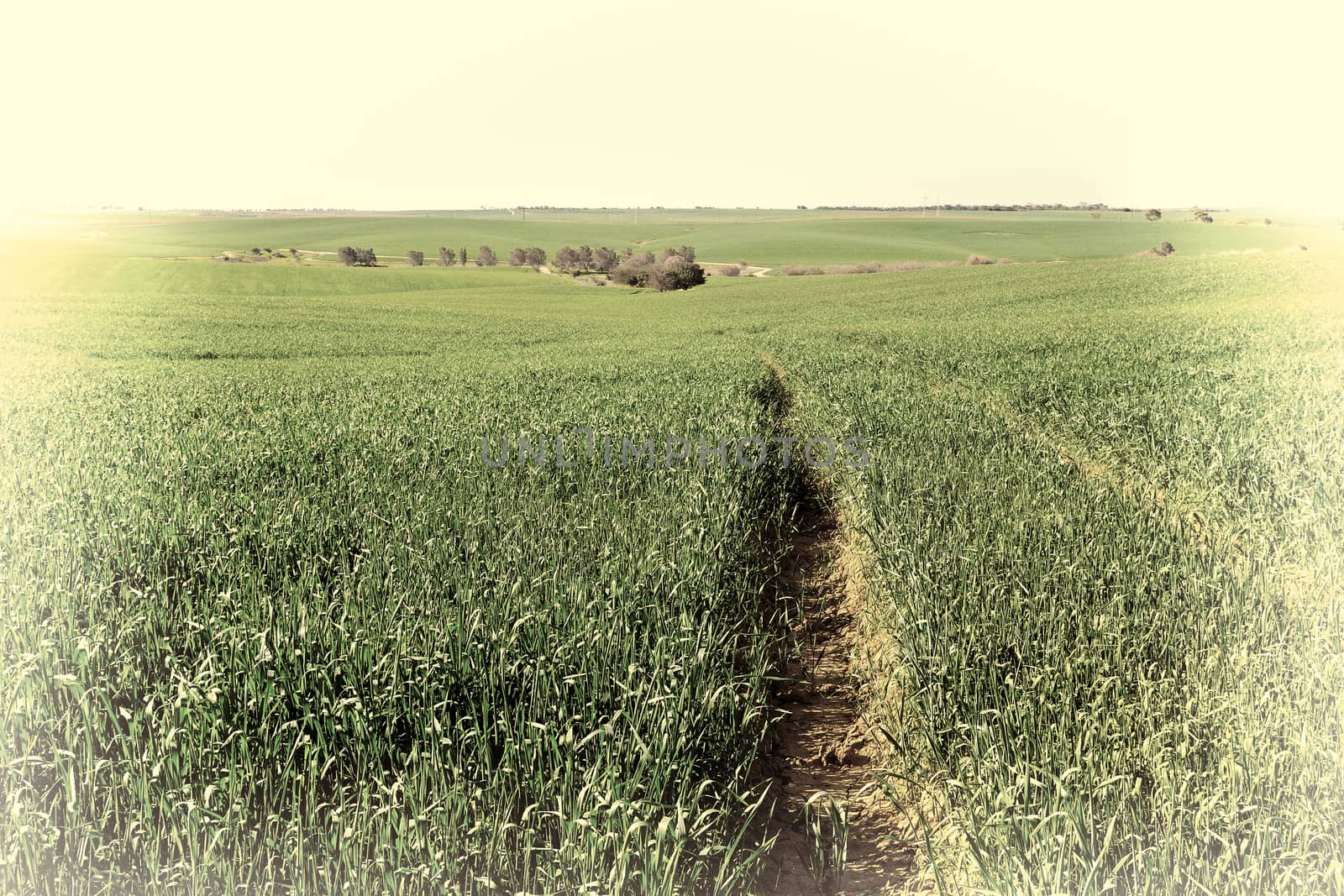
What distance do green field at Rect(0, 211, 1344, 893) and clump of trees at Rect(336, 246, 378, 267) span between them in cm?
9570

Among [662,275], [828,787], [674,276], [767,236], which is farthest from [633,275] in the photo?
[828,787]

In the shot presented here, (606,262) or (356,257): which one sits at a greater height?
(356,257)

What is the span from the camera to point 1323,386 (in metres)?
10.7

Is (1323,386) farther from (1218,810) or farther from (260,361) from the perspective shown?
(260,361)

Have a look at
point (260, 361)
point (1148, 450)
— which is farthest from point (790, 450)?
point (260, 361)

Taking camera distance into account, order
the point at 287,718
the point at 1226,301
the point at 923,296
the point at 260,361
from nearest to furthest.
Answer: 1. the point at 287,718
2. the point at 260,361
3. the point at 1226,301
4. the point at 923,296

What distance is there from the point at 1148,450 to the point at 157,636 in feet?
32.0

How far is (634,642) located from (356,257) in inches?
4269

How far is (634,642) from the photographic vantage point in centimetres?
383

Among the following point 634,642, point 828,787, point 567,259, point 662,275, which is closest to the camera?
point 634,642

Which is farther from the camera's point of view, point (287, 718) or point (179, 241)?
point (179, 241)

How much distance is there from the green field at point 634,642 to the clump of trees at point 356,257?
95.7m

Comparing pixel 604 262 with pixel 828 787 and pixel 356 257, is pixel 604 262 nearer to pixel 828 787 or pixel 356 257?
pixel 356 257

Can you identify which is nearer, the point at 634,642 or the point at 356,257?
the point at 634,642
